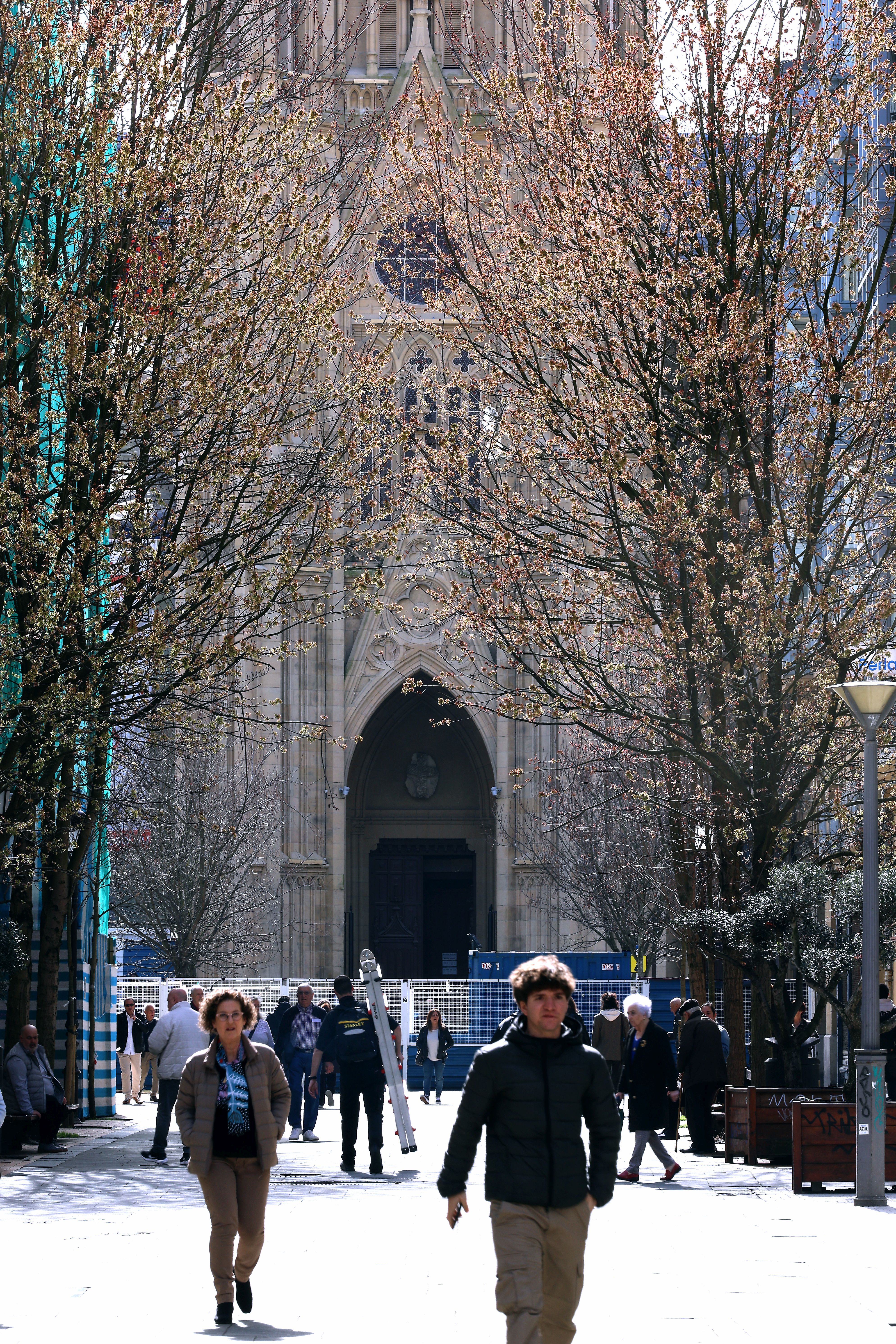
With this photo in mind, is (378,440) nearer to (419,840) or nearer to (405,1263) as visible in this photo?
(405,1263)

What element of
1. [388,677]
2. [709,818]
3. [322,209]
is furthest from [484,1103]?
[388,677]

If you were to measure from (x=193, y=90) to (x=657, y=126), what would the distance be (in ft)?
15.7

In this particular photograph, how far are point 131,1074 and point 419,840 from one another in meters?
17.6

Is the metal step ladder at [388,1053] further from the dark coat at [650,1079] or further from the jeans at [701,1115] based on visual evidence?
the jeans at [701,1115]

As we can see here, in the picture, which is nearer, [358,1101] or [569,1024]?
[569,1024]

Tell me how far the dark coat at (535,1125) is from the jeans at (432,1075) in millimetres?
22550

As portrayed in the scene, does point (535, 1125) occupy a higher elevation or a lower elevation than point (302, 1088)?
higher

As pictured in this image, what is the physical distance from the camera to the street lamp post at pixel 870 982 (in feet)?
44.1

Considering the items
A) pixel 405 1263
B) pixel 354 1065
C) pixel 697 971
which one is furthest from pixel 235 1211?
pixel 697 971

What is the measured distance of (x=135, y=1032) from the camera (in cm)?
2912

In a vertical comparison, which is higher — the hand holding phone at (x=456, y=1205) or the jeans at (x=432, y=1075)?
the hand holding phone at (x=456, y=1205)

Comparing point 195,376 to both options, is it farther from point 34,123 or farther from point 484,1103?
point 484,1103

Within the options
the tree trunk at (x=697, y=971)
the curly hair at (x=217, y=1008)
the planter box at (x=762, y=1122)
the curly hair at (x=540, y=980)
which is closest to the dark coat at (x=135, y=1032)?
the tree trunk at (x=697, y=971)

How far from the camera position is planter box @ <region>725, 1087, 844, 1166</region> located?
17.4 m
